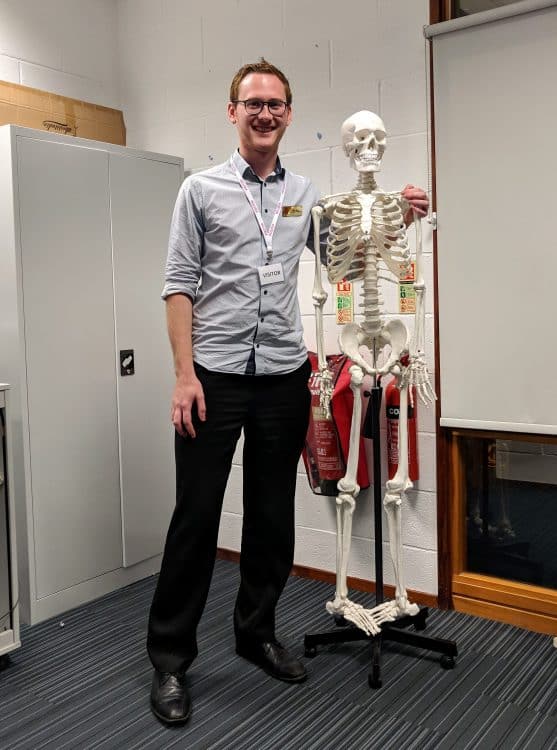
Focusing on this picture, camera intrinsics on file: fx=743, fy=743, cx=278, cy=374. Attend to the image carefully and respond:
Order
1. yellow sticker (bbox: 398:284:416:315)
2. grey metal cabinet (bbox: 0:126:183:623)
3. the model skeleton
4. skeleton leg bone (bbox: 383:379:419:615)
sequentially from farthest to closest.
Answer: yellow sticker (bbox: 398:284:416:315), grey metal cabinet (bbox: 0:126:183:623), skeleton leg bone (bbox: 383:379:419:615), the model skeleton

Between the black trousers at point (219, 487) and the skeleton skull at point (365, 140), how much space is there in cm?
66

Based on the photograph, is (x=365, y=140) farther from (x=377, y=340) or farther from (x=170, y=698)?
(x=170, y=698)

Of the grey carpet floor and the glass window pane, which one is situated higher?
the glass window pane

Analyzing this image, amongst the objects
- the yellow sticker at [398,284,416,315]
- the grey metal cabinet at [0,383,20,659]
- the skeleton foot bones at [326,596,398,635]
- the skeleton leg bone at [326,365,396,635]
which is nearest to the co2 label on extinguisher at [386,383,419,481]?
the yellow sticker at [398,284,416,315]

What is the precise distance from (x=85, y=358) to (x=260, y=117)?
1.34 meters

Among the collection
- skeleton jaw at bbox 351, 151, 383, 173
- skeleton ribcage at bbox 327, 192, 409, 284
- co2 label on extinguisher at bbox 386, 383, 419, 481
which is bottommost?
co2 label on extinguisher at bbox 386, 383, 419, 481

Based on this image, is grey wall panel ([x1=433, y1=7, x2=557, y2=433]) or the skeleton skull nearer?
the skeleton skull

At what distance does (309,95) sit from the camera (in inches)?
125

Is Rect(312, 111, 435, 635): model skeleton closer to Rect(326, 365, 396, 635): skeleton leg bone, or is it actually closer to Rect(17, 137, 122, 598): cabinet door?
Rect(326, 365, 396, 635): skeleton leg bone

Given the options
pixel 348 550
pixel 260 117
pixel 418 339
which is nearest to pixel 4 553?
pixel 348 550

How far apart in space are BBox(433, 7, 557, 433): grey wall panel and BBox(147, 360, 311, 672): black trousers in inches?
29.4

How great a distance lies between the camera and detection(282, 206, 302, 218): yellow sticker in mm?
2303

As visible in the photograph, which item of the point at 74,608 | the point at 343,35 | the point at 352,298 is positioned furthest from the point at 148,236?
the point at 74,608

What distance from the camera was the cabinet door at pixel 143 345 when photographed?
10.5 ft
